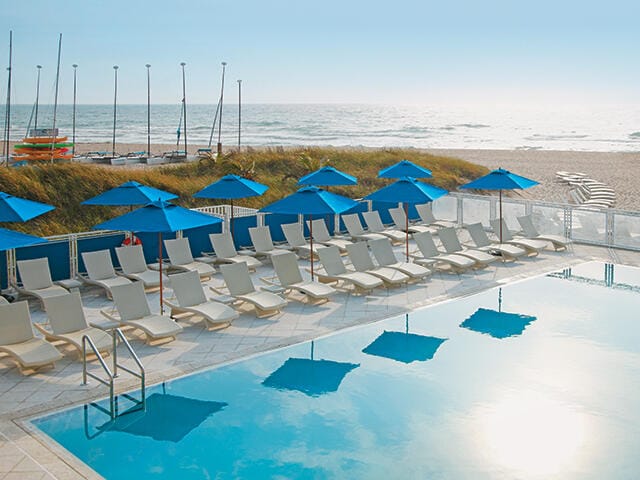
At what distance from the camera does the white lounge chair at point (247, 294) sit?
12.1m

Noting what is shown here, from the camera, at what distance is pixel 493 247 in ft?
54.1

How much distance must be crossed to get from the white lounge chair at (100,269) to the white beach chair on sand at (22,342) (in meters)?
3.48

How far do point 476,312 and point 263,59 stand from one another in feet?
268

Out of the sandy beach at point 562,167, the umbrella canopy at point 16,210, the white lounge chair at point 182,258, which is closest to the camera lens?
the umbrella canopy at point 16,210

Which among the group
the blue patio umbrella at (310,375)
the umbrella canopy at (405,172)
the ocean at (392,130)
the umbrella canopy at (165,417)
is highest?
the ocean at (392,130)

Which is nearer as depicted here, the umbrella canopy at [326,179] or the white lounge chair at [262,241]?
the white lounge chair at [262,241]

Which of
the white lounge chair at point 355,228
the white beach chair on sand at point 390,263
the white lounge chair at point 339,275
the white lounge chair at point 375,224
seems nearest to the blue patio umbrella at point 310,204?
the white lounge chair at point 339,275

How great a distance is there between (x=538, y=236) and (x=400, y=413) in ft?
32.5

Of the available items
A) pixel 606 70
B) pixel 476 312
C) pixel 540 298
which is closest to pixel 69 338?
pixel 476 312

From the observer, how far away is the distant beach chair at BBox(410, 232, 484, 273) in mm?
15008

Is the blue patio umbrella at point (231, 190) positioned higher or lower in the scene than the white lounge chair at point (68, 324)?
higher

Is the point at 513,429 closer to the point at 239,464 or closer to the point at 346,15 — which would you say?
the point at 239,464

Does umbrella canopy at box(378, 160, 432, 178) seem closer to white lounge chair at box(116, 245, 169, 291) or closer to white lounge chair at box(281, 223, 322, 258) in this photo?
white lounge chair at box(281, 223, 322, 258)

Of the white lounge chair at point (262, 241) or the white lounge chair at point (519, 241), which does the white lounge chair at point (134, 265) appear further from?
the white lounge chair at point (519, 241)
